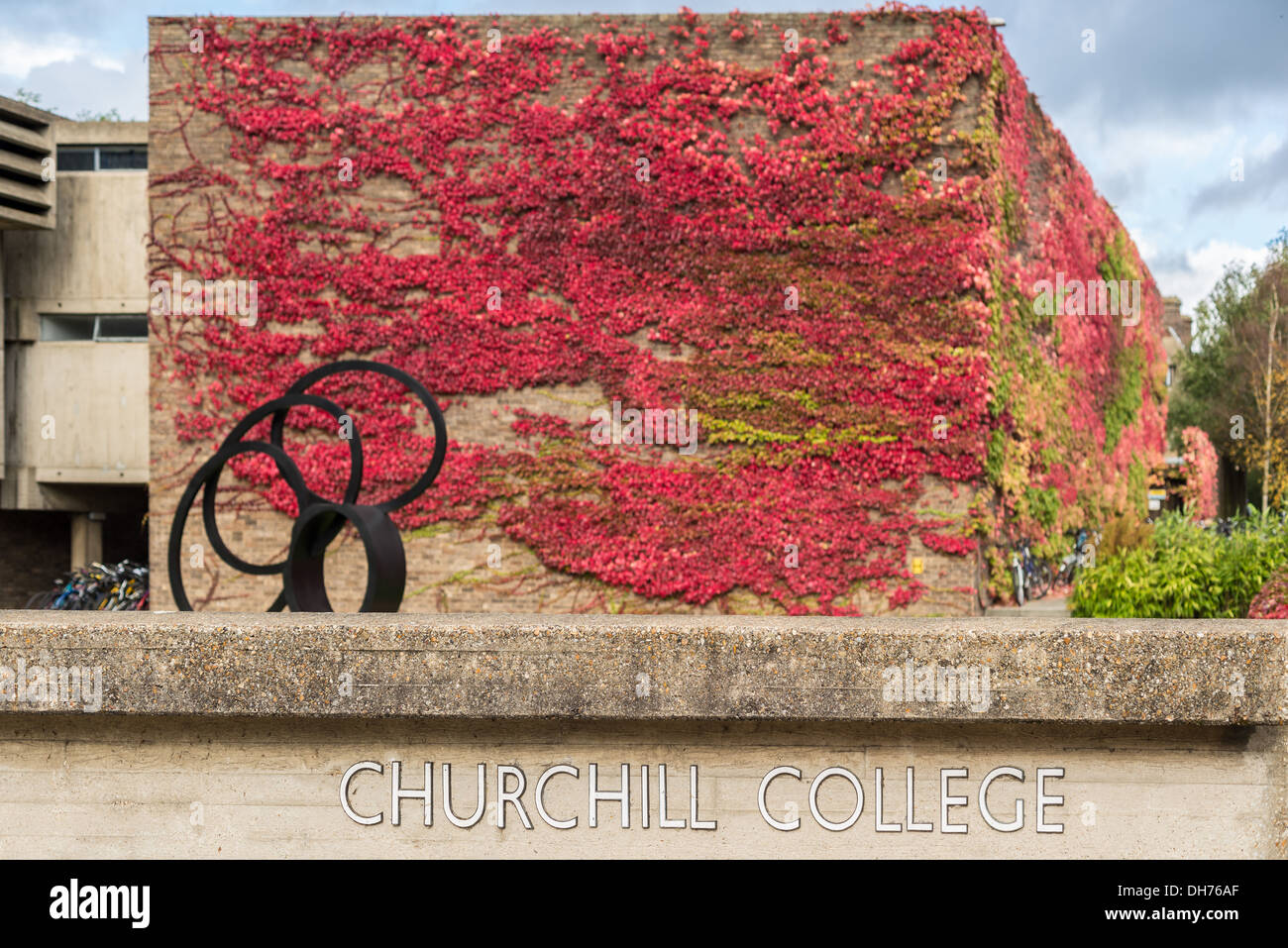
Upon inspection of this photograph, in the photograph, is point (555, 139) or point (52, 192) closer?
point (555, 139)

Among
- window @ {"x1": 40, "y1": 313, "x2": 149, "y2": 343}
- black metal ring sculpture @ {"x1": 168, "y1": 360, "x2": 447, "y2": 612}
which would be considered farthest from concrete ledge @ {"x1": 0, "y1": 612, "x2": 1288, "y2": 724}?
window @ {"x1": 40, "y1": 313, "x2": 149, "y2": 343}

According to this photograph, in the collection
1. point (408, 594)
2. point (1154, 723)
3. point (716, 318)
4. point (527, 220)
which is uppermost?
point (527, 220)

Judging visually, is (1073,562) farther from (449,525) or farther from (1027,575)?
(449,525)

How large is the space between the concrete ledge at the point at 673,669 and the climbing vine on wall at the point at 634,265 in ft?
35.2

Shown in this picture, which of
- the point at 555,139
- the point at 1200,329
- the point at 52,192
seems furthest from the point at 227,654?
the point at 1200,329

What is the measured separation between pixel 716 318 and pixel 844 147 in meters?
2.76

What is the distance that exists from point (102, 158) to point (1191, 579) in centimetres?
1950

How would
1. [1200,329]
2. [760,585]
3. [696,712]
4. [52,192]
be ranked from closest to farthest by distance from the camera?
1. [696,712]
2. [760,585]
3. [52,192]
4. [1200,329]

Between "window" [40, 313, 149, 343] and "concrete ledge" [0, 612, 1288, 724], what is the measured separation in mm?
18197

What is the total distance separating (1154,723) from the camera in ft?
8.95

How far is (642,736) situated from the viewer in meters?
2.81

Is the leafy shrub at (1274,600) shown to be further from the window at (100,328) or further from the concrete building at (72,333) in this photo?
the window at (100,328)

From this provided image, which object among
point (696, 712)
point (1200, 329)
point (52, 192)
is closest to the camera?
point (696, 712)

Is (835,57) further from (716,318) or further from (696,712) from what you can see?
(696,712)
